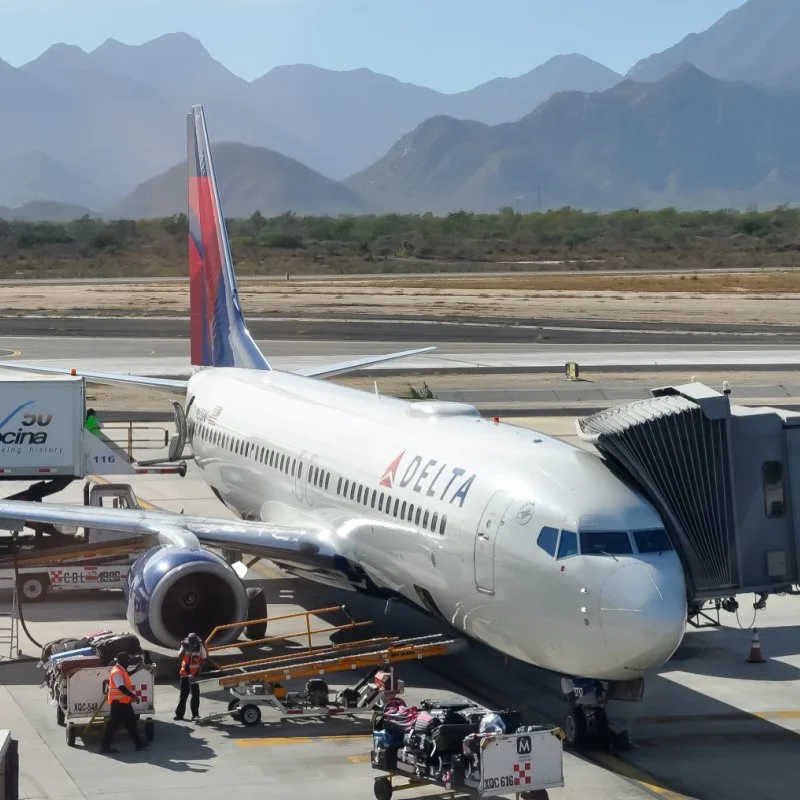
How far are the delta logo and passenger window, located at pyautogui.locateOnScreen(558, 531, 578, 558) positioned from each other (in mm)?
2372

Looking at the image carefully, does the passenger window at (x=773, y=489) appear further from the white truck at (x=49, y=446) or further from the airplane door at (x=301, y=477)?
the white truck at (x=49, y=446)

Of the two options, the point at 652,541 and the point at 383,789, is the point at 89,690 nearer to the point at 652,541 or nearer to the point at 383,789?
the point at 383,789

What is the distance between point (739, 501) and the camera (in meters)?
21.1

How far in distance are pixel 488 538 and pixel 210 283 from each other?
19.3 meters

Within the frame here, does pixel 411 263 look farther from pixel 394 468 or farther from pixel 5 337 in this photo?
pixel 394 468

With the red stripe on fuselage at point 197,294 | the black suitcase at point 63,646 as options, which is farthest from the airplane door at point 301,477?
the red stripe on fuselage at point 197,294

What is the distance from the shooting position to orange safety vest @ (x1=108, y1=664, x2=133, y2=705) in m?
19.5

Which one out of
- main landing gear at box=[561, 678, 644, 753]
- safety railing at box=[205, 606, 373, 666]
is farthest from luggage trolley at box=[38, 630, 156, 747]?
main landing gear at box=[561, 678, 644, 753]

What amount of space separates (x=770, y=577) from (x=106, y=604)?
14.0 meters

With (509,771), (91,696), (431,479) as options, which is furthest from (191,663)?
(509,771)

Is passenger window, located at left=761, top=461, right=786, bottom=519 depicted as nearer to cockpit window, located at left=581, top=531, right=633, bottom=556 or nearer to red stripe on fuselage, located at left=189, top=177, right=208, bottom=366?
cockpit window, located at left=581, top=531, right=633, bottom=556

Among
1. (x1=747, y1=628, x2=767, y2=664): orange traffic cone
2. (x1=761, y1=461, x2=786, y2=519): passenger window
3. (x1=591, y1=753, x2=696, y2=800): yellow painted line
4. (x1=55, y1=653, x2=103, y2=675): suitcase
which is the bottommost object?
(x1=591, y1=753, x2=696, y2=800): yellow painted line

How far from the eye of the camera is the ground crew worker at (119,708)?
1959 cm

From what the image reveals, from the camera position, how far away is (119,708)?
1966cm
